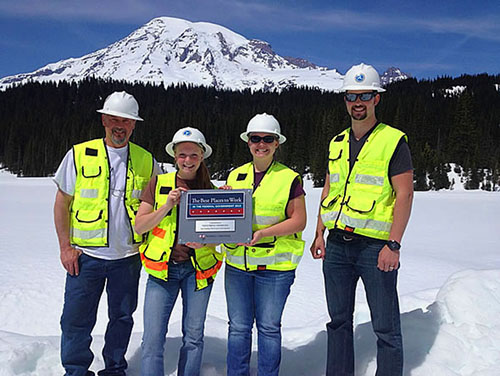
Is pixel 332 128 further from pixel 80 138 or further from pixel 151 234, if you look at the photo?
pixel 151 234

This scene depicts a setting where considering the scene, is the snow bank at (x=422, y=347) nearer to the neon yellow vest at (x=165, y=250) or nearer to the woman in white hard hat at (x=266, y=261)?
the woman in white hard hat at (x=266, y=261)

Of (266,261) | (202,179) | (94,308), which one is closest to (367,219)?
(266,261)

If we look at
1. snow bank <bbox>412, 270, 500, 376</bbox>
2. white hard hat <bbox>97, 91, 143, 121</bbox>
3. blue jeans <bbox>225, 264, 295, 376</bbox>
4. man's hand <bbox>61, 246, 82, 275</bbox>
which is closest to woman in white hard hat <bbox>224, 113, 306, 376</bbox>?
blue jeans <bbox>225, 264, 295, 376</bbox>

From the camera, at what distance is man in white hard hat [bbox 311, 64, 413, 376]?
2.85 m

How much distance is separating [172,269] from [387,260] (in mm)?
1462

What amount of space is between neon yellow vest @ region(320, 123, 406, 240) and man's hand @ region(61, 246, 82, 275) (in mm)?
1873

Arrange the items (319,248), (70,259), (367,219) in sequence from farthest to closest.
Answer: (319,248) → (70,259) → (367,219)

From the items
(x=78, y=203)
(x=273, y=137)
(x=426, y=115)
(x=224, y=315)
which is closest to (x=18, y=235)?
(x=224, y=315)

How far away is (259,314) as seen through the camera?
304 centimetres

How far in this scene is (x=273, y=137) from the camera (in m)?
3.08

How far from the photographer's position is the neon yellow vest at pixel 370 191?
2.87 meters

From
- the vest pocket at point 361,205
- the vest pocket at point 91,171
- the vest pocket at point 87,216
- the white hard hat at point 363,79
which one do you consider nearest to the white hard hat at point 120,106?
the vest pocket at point 91,171

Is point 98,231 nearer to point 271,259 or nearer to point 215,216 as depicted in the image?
point 215,216

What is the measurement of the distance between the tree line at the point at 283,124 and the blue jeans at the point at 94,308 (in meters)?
30.8
